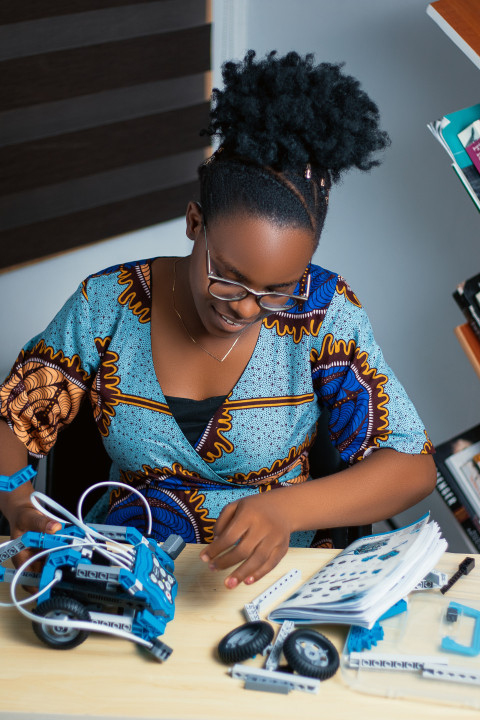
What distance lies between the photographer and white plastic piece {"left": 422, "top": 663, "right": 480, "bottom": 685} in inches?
40.6

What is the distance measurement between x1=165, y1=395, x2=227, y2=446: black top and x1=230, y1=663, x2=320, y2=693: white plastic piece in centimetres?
51

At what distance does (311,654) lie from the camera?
1.07 m

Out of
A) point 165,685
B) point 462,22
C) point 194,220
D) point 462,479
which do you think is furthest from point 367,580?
point 462,22

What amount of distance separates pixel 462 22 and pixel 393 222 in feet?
2.46

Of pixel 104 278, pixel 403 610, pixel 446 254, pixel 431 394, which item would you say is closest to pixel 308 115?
pixel 104 278

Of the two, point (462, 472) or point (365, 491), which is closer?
point (365, 491)

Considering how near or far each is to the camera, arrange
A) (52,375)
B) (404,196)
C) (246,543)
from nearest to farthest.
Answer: (246,543) < (52,375) < (404,196)

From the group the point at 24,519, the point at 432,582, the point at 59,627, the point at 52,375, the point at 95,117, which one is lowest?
the point at 432,582

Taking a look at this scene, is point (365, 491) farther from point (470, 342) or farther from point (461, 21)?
point (461, 21)

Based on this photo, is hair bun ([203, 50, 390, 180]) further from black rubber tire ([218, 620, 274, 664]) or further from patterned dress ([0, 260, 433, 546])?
black rubber tire ([218, 620, 274, 664])

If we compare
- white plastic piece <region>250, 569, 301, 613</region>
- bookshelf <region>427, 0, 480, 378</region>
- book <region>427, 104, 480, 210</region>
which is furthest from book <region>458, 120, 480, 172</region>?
white plastic piece <region>250, 569, 301, 613</region>

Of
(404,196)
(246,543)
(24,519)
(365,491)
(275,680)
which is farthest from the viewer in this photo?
(404,196)

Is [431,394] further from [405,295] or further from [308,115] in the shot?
[308,115]

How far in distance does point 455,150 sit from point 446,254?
64 cm
